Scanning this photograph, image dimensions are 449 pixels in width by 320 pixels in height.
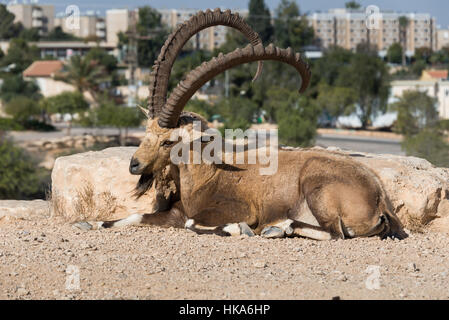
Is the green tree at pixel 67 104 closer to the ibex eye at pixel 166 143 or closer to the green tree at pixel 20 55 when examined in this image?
the green tree at pixel 20 55

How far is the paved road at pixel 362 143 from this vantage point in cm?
6103

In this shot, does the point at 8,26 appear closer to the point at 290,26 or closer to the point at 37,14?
the point at 37,14

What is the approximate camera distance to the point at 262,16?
142 m

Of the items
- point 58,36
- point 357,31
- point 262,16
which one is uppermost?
point 357,31

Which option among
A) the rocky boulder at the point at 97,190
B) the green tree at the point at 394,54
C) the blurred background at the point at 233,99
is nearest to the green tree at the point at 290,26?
the blurred background at the point at 233,99

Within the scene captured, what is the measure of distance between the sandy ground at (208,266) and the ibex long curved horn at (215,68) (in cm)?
142

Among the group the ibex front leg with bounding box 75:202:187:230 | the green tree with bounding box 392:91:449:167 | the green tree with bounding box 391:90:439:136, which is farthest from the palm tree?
the ibex front leg with bounding box 75:202:187:230

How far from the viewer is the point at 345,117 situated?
90.9 m

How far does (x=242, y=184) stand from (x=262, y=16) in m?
136

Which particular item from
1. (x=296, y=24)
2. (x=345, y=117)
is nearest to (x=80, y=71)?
(x=345, y=117)

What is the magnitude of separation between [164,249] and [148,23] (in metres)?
149

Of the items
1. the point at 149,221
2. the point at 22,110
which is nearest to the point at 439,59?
the point at 22,110

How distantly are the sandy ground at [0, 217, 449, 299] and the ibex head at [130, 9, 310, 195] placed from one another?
2.92 feet

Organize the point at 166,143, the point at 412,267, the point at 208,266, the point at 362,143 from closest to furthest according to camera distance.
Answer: the point at 208,266 → the point at 412,267 → the point at 166,143 → the point at 362,143
